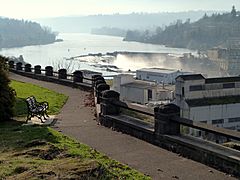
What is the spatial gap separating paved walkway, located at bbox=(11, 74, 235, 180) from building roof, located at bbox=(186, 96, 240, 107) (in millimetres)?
17048

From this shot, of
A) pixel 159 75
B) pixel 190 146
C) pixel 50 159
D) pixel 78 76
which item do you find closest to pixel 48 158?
pixel 50 159

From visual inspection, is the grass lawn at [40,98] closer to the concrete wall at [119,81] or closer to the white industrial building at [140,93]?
the white industrial building at [140,93]

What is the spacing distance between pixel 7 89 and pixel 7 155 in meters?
5.30

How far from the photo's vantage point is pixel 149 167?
865cm

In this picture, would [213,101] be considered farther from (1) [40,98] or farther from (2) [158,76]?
(2) [158,76]

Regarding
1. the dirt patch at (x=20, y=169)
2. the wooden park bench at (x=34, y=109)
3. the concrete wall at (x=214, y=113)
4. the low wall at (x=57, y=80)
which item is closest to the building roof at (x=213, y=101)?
the concrete wall at (x=214, y=113)

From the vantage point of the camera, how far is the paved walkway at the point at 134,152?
8258 millimetres

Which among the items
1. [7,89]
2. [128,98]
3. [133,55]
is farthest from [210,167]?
[133,55]

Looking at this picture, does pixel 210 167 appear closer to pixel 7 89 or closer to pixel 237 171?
pixel 237 171

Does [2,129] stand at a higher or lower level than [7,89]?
lower

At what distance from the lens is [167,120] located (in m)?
10.2

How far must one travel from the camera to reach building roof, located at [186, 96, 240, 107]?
31316 millimetres

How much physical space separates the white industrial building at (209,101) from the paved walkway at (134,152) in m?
16.9

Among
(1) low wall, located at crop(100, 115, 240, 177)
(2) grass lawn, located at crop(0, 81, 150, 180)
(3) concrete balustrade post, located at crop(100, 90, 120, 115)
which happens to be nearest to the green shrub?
(2) grass lawn, located at crop(0, 81, 150, 180)
